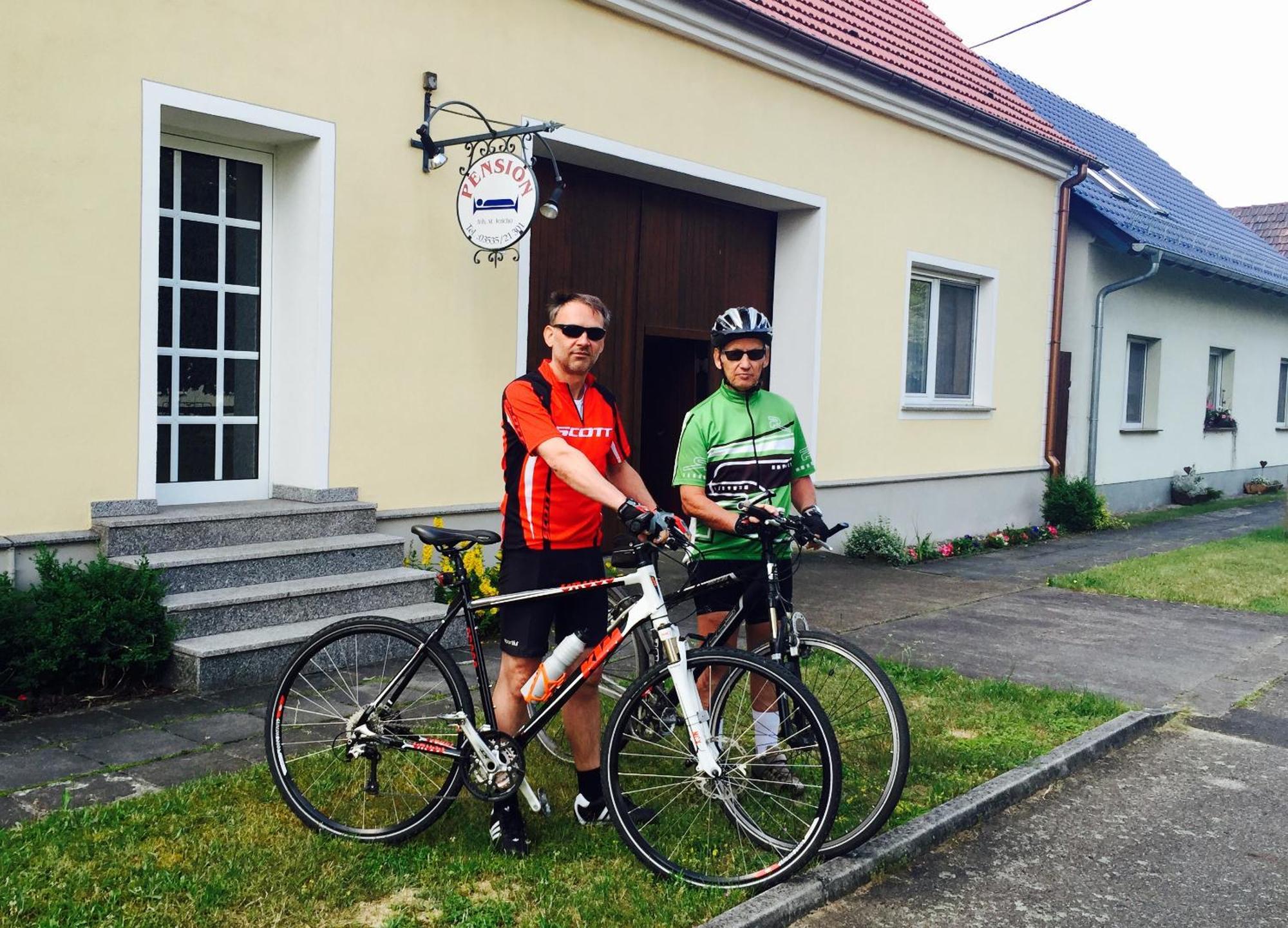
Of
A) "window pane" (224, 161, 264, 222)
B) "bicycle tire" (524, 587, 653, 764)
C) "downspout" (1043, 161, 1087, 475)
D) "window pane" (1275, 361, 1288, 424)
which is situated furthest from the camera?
"window pane" (1275, 361, 1288, 424)

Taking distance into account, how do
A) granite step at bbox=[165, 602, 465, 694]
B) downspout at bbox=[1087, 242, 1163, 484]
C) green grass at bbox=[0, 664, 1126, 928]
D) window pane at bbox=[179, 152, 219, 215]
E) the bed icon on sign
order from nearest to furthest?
green grass at bbox=[0, 664, 1126, 928], granite step at bbox=[165, 602, 465, 694], window pane at bbox=[179, 152, 219, 215], the bed icon on sign, downspout at bbox=[1087, 242, 1163, 484]

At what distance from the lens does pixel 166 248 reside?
6.84 m

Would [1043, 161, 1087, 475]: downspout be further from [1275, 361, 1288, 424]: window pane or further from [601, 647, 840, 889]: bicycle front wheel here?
[601, 647, 840, 889]: bicycle front wheel

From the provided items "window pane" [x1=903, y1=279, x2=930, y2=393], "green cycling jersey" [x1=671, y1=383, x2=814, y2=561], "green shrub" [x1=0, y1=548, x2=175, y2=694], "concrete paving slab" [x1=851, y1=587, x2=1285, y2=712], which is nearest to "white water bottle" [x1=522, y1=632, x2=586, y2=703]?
"green cycling jersey" [x1=671, y1=383, x2=814, y2=561]

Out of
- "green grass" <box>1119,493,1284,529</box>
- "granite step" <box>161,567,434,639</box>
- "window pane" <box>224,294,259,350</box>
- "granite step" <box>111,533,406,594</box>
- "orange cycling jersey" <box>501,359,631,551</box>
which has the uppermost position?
"window pane" <box>224,294,259,350</box>

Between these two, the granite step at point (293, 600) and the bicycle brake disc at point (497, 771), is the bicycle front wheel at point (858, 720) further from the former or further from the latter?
the granite step at point (293, 600)

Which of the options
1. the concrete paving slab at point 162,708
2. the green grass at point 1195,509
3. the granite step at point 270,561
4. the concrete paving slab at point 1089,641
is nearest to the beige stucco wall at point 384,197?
the granite step at point 270,561

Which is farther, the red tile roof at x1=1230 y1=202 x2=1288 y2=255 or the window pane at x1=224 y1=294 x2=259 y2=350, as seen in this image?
the red tile roof at x1=1230 y1=202 x2=1288 y2=255

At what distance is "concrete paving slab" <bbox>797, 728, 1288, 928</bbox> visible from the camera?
145 inches

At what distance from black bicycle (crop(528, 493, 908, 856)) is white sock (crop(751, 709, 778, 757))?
0.08m

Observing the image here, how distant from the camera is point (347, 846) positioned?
3797 mm

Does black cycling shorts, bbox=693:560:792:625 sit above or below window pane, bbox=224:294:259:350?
below

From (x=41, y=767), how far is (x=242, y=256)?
3680 mm

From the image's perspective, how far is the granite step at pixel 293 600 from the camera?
593cm
